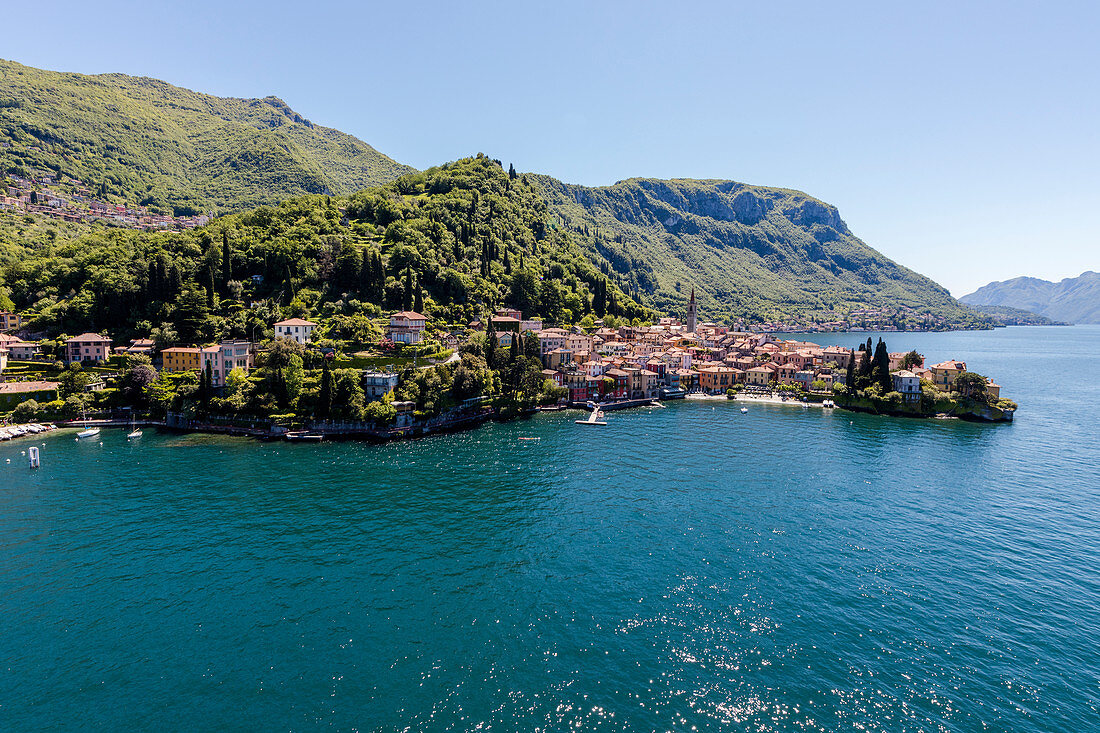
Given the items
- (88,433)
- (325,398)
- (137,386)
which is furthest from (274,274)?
(325,398)

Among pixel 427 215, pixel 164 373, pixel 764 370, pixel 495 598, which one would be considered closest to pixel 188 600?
pixel 495 598

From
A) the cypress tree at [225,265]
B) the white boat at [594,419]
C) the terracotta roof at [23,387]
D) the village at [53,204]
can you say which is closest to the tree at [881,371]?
the white boat at [594,419]

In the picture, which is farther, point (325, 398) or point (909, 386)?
point (909, 386)

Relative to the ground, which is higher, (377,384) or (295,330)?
(295,330)

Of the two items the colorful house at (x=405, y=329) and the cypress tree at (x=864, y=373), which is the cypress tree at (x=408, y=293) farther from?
the cypress tree at (x=864, y=373)

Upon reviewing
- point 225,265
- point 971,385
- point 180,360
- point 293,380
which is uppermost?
point 225,265

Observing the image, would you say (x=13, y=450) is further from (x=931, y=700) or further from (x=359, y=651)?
(x=931, y=700)

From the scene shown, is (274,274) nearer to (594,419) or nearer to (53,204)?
(594,419)
